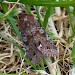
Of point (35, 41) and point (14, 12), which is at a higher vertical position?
point (14, 12)

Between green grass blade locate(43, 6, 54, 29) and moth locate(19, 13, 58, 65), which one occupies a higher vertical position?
green grass blade locate(43, 6, 54, 29)

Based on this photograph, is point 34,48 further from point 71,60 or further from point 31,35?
point 71,60

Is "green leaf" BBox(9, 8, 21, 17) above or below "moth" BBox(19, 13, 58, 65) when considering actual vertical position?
above

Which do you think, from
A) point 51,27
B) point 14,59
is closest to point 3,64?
point 14,59

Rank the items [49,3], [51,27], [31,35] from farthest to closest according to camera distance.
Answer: [51,27]
[31,35]
[49,3]

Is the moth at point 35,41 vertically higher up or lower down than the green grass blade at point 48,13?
lower down

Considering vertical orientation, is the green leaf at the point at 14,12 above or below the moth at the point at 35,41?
above

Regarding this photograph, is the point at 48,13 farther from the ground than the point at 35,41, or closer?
farther from the ground

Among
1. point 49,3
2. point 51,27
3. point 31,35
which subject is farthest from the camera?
point 51,27
